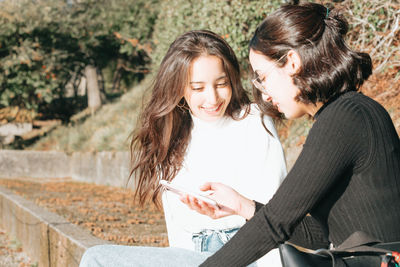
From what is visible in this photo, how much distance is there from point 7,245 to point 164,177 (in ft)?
14.5

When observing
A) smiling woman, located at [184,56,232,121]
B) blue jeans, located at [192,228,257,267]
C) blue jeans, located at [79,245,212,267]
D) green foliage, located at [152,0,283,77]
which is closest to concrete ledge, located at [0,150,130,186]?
green foliage, located at [152,0,283,77]

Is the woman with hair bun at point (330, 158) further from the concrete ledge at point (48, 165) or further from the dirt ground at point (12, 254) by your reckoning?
the concrete ledge at point (48, 165)

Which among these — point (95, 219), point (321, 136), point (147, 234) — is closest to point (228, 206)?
point (321, 136)

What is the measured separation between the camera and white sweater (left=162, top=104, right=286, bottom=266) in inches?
99.0

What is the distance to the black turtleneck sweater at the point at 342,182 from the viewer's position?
1.57m

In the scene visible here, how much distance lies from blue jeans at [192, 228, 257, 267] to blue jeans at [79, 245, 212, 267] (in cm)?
47

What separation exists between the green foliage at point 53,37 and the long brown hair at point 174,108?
11.4m

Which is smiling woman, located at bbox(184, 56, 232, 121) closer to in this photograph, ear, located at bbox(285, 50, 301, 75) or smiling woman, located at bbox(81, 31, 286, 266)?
smiling woman, located at bbox(81, 31, 286, 266)

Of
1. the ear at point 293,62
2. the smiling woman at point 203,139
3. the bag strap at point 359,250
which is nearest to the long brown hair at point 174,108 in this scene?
the smiling woman at point 203,139

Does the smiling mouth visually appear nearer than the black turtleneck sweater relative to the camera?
No

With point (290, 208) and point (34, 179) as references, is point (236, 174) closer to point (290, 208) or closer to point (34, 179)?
point (290, 208)

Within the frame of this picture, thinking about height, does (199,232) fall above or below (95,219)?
above

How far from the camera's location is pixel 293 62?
1.85m

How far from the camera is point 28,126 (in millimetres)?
16109
